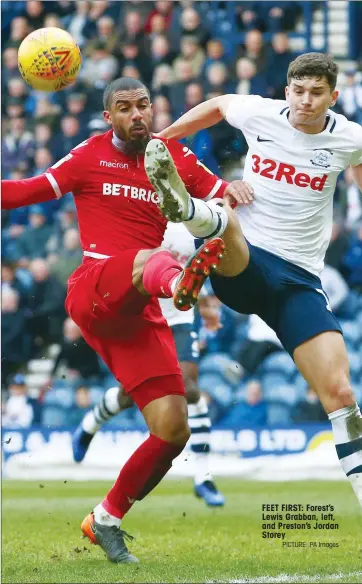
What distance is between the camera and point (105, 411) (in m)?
8.95

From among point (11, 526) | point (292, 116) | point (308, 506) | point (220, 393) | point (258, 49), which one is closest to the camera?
point (292, 116)

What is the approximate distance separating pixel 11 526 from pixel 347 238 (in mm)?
6643

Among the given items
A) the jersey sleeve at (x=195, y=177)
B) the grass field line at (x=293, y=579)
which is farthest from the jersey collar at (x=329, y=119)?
the grass field line at (x=293, y=579)

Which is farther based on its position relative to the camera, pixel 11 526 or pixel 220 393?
pixel 220 393

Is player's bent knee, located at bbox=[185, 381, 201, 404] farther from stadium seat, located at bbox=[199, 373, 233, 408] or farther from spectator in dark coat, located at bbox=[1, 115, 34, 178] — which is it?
spectator in dark coat, located at bbox=[1, 115, 34, 178]

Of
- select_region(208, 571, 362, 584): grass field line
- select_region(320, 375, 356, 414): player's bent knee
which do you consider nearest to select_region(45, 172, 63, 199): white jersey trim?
select_region(320, 375, 356, 414): player's bent knee

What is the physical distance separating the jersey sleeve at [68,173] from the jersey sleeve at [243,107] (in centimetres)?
90

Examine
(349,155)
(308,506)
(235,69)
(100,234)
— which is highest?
(349,155)

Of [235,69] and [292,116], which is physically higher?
[292,116]

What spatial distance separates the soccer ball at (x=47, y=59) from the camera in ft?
21.6

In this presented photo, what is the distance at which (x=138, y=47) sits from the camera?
1527 cm

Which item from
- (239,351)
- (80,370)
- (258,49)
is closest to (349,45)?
(258,49)

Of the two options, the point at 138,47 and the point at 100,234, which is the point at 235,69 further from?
the point at 100,234

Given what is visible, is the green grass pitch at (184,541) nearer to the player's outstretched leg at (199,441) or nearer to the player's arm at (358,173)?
the player's outstretched leg at (199,441)
